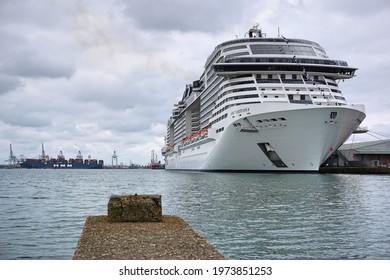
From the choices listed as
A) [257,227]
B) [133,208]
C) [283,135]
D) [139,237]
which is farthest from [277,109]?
[139,237]

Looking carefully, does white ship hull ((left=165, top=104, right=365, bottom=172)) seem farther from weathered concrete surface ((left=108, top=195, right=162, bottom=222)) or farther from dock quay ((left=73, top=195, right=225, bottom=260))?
dock quay ((left=73, top=195, right=225, bottom=260))

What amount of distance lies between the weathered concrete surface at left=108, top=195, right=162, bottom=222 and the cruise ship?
36.2m

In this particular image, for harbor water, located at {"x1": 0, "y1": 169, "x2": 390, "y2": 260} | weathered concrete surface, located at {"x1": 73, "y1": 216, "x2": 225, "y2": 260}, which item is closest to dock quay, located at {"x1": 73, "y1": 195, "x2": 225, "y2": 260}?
weathered concrete surface, located at {"x1": 73, "y1": 216, "x2": 225, "y2": 260}

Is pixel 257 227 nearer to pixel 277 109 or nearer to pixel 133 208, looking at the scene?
pixel 133 208

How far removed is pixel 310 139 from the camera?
159ft

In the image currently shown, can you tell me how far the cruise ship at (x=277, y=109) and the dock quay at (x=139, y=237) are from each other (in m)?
36.3

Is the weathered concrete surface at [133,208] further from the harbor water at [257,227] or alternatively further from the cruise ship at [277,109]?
the cruise ship at [277,109]

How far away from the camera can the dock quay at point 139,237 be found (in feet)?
26.0

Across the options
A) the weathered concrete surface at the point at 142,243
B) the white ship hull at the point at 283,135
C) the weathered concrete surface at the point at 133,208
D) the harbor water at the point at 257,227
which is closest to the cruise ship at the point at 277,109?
the white ship hull at the point at 283,135

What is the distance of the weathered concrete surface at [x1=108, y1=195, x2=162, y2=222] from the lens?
37.3 feet

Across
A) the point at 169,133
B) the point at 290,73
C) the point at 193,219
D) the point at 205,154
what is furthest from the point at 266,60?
the point at 169,133

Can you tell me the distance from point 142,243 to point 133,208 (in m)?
2.67

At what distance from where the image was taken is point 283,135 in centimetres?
4850
